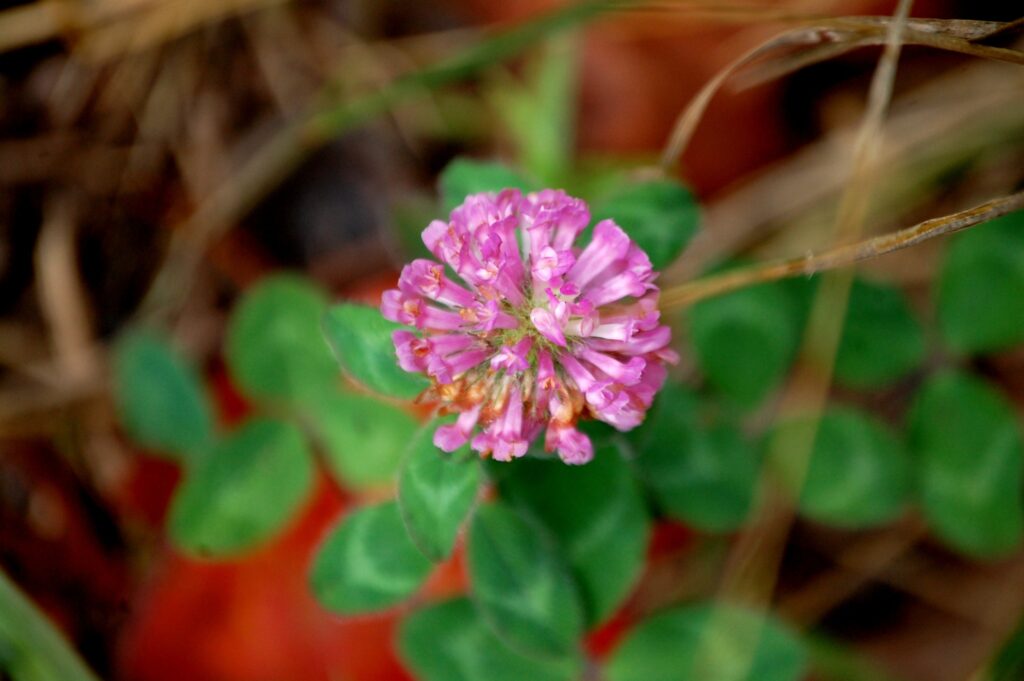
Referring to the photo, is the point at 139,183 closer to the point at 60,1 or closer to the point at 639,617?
the point at 60,1

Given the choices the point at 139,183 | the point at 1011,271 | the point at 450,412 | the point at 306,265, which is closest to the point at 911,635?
the point at 1011,271

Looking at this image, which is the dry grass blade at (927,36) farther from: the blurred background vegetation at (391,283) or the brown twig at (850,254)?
the brown twig at (850,254)

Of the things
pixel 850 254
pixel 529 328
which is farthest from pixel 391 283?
pixel 850 254

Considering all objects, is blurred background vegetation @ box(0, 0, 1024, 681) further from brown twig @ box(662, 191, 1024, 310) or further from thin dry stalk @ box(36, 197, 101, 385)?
brown twig @ box(662, 191, 1024, 310)

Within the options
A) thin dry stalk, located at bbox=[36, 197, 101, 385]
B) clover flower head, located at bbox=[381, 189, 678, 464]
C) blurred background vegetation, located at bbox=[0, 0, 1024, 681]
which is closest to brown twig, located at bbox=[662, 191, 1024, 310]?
blurred background vegetation, located at bbox=[0, 0, 1024, 681]

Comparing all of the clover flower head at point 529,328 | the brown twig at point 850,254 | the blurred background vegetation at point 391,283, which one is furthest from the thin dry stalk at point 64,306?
the brown twig at point 850,254

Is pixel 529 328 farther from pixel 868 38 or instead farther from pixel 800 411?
pixel 800 411
